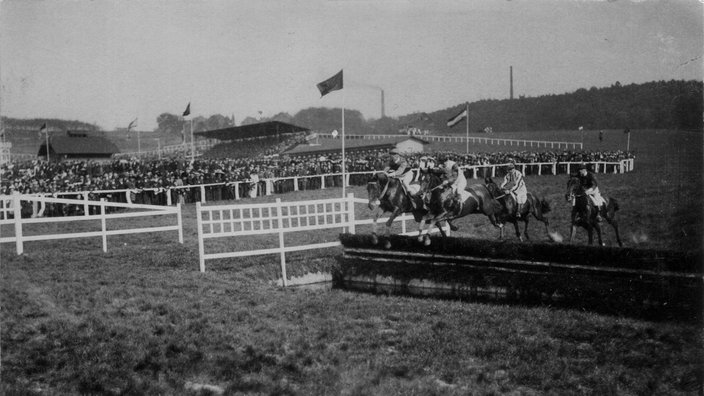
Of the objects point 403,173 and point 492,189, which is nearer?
point 403,173

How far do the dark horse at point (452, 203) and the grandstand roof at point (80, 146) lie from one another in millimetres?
50699

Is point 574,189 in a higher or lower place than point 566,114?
lower

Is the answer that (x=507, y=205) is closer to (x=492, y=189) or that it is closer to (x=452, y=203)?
(x=492, y=189)

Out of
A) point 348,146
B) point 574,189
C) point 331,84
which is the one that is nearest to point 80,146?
point 348,146

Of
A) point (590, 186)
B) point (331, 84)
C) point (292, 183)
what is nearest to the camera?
point (590, 186)

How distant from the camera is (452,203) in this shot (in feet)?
37.7

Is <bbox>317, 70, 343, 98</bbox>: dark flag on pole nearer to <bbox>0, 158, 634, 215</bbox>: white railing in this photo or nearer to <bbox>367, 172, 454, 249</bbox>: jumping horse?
<bbox>367, 172, 454, 249</bbox>: jumping horse

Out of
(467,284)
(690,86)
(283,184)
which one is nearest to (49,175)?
(283,184)

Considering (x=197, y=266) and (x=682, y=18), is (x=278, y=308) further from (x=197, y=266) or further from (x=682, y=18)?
(x=682, y=18)

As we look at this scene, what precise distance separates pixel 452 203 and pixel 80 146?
52.8 metres

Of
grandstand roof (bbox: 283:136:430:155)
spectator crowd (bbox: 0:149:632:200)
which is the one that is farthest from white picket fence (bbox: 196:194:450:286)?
grandstand roof (bbox: 283:136:430:155)

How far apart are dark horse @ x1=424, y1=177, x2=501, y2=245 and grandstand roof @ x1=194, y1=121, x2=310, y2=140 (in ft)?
98.4

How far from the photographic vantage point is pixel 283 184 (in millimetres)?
29828

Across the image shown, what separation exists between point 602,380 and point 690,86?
829cm
